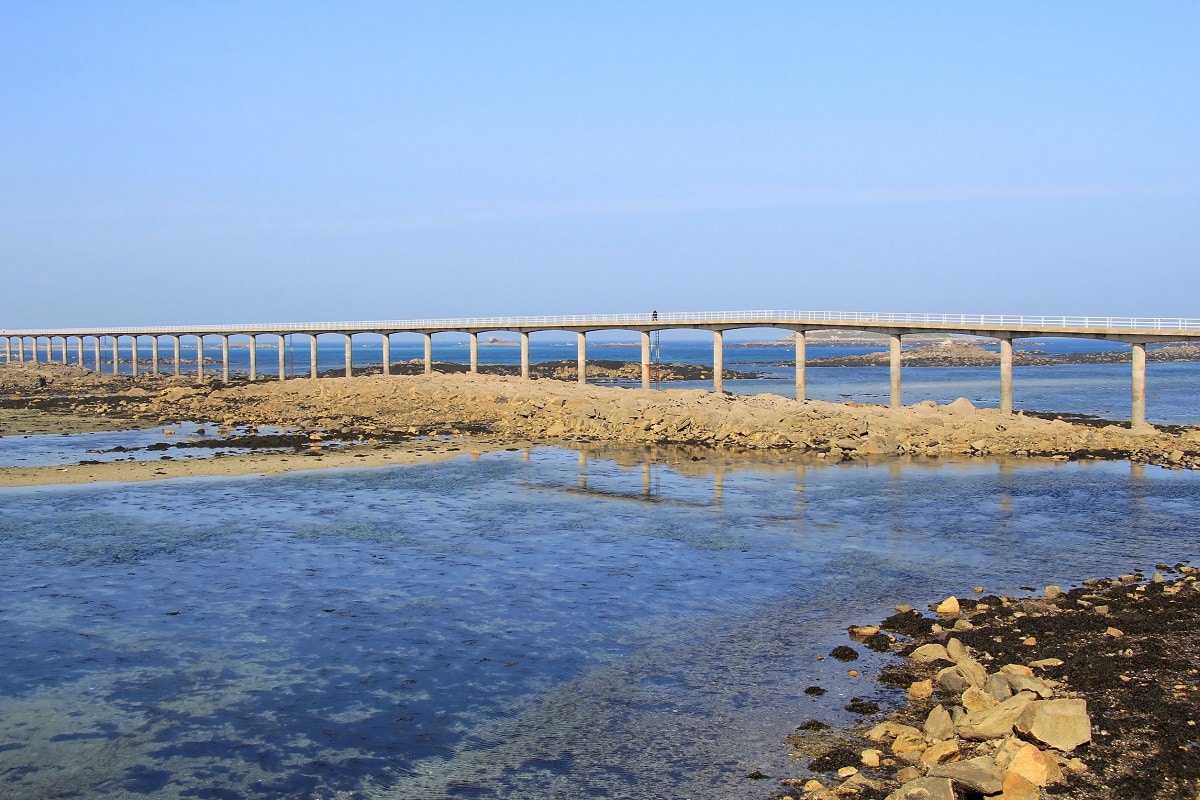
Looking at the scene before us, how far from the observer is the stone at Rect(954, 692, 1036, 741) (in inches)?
490

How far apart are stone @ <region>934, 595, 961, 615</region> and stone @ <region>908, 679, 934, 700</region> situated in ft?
14.1

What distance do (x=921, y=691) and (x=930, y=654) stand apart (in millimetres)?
1817

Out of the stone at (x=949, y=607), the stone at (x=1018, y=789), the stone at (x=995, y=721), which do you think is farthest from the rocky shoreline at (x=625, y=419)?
the stone at (x=1018, y=789)

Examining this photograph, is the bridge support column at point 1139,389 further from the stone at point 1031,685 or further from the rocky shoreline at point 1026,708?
the stone at point 1031,685

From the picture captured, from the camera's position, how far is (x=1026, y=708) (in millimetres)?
12648

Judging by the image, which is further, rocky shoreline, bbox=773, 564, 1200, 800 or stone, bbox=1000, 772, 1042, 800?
rocky shoreline, bbox=773, 564, 1200, 800

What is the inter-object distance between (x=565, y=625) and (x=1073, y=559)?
40.9ft

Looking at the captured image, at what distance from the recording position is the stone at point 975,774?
35.7ft

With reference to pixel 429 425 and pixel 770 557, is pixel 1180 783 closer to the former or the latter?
pixel 770 557

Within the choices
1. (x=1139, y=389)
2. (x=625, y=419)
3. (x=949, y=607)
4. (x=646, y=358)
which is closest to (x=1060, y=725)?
(x=949, y=607)

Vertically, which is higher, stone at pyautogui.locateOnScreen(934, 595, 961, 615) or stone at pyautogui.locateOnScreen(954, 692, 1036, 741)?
stone at pyautogui.locateOnScreen(954, 692, 1036, 741)

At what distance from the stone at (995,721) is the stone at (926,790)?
181cm

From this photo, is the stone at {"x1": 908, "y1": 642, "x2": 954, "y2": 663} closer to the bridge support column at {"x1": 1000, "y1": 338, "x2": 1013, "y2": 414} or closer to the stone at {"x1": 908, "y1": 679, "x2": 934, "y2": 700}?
the stone at {"x1": 908, "y1": 679, "x2": 934, "y2": 700}

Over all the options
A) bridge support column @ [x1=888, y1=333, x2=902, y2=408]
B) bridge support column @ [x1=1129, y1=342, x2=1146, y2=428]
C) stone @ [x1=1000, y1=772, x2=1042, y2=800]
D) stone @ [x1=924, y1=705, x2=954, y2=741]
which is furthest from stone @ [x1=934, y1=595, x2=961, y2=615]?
bridge support column @ [x1=888, y1=333, x2=902, y2=408]
